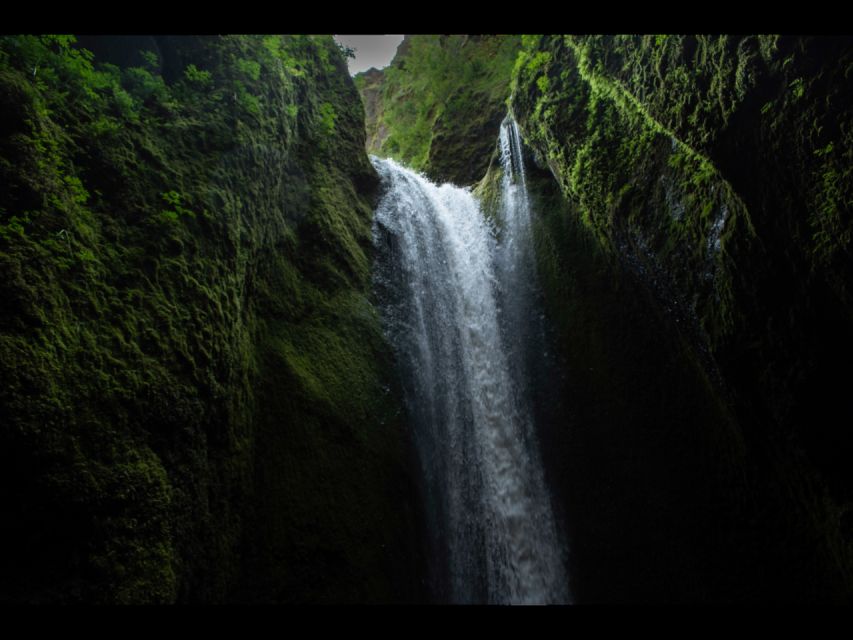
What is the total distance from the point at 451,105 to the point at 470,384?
1211 cm

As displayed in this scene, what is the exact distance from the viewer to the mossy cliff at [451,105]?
14.0 m

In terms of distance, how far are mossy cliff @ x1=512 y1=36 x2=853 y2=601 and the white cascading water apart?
80 centimetres

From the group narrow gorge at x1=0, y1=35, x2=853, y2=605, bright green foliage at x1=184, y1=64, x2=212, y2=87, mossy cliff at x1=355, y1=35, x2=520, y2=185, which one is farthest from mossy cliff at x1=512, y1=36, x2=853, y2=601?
bright green foliage at x1=184, y1=64, x2=212, y2=87

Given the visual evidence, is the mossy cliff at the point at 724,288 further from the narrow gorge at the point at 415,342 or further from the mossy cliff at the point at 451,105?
the mossy cliff at the point at 451,105

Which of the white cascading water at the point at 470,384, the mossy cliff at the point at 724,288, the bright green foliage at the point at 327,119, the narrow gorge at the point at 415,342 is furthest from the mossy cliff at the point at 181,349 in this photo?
the mossy cliff at the point at 724,288

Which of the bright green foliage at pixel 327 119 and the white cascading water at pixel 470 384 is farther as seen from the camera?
the bright green foliage at pixel 327 119

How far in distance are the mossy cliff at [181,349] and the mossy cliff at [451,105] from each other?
768 cm

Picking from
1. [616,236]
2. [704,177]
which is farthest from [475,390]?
[704,177]

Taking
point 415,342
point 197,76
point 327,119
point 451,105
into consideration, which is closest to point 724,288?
point 415,342

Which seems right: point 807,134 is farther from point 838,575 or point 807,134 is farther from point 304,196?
point 304,196

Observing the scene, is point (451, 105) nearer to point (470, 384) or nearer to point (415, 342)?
point (415, 342)

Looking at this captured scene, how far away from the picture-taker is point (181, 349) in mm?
3871

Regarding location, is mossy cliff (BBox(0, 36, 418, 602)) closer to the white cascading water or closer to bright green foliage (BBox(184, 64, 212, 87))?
bright green foliage (BBox(184, 64, 212, 87))

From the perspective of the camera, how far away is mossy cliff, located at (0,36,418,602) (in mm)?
2667
